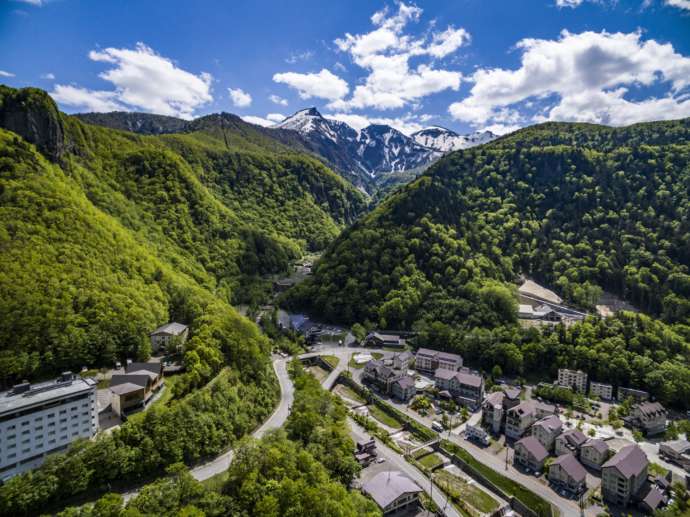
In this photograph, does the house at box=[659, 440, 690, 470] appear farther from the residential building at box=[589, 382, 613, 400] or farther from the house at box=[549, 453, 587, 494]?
the house at box=[549, 453, 587, 494]

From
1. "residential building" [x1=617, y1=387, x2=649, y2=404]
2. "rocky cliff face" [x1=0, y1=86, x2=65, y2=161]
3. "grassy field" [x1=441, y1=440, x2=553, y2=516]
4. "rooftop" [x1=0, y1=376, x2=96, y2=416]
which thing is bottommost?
"grassy field" [x1=441, y1=440, x2=553, y2=516]

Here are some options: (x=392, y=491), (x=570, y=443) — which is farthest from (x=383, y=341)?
(x=392, y=491)

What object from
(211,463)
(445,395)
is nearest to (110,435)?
(211,463)

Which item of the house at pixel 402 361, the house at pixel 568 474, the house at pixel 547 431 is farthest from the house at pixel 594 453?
the house at pixel 402 361

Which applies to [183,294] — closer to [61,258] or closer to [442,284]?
[61,258]

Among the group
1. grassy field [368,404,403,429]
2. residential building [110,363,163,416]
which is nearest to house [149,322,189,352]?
residential building [110,363,163,416]
